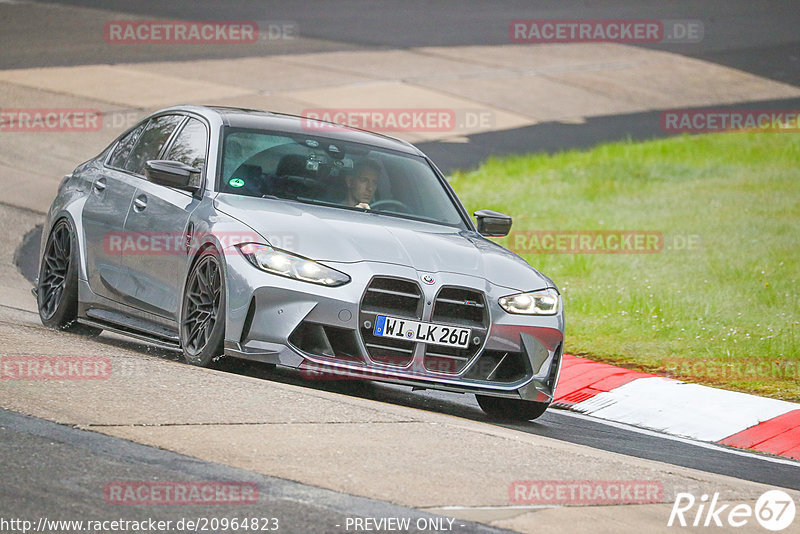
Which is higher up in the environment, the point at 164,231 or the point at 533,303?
the point at 164,231

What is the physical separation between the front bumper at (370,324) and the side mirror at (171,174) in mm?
857

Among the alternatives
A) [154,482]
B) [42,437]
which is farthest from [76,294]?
[154,482]

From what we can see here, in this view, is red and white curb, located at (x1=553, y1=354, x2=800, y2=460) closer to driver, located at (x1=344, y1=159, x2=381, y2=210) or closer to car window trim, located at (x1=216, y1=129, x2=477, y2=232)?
car window trim, located at (x1=216, y1=129, x2=477, y2=232)

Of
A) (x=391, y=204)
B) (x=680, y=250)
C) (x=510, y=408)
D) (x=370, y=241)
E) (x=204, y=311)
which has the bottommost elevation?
(x=510, y=408)

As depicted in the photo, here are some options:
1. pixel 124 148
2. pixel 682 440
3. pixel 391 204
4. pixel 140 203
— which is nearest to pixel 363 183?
pixel 391 204

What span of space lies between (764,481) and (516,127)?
15227 millimetres

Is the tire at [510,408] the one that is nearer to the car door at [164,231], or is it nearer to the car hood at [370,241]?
the car hood at [370,241]

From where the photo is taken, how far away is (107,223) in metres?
8.99

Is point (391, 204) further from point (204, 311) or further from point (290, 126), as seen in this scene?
point (204, 311)

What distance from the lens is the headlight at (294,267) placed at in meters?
7.35

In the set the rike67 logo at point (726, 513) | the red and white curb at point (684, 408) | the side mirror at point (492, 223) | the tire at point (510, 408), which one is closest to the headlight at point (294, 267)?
the tire at point (510, 408)

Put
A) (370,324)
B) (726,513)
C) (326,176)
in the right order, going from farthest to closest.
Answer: (326,176)
(370,324)
(726,513)

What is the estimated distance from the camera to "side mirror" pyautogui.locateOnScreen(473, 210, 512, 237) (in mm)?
8984

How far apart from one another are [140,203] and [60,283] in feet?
3.73
